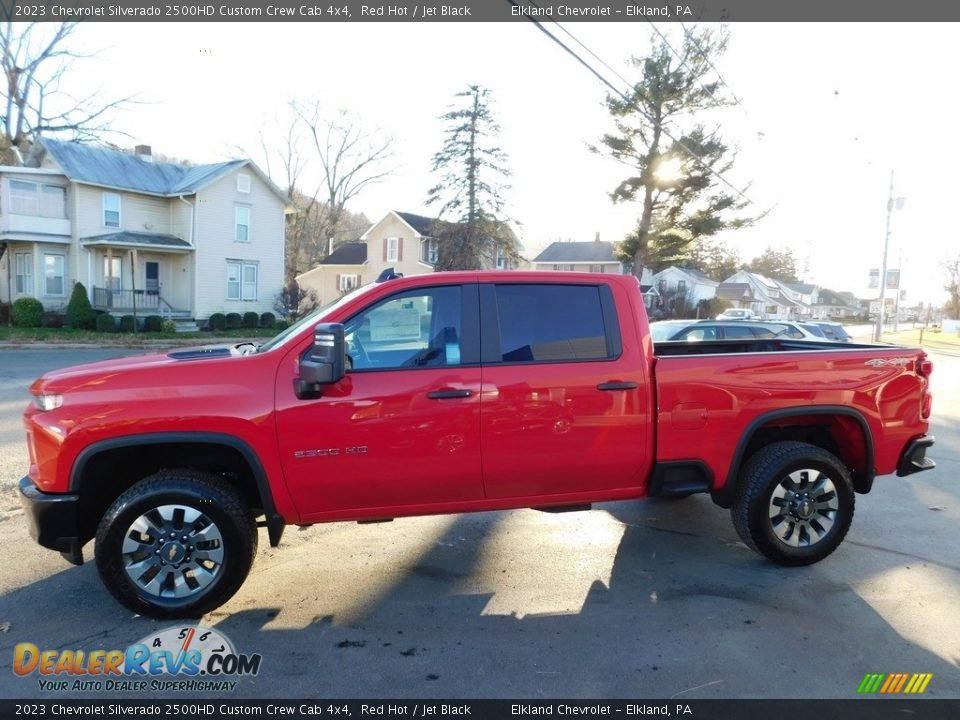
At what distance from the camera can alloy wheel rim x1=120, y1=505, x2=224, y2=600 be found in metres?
3.75

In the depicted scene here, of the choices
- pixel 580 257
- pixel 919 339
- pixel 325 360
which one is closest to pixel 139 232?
pixel 325 360

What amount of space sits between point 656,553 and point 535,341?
1947 mm

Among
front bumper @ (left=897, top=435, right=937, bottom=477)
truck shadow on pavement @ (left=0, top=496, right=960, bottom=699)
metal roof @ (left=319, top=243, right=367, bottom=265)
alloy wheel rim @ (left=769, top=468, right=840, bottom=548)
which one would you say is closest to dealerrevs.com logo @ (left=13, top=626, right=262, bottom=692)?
truck shadow on pavement @ (left=0, top=496, right=960, bottom=699)

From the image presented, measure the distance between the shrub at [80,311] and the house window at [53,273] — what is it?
2.50 meters

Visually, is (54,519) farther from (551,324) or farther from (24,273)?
(24,273)

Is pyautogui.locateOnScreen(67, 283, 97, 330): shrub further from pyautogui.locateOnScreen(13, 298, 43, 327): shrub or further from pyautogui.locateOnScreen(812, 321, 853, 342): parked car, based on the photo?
pyautogui.locateOnScreen(812, 321, 853, 342): parked car

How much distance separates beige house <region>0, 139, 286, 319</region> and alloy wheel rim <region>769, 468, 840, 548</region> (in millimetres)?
26724

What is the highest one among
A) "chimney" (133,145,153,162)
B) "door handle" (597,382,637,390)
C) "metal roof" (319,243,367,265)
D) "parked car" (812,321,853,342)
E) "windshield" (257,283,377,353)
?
"chimney" (133,145,153,162)

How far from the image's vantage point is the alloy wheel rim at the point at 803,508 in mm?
4531

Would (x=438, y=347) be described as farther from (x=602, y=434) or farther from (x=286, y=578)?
(x=286, y=578)

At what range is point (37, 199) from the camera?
1094 inches

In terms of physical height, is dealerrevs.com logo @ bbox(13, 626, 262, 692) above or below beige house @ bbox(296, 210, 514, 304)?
below

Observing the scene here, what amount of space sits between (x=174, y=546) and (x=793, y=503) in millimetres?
3973

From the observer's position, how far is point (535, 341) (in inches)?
165
